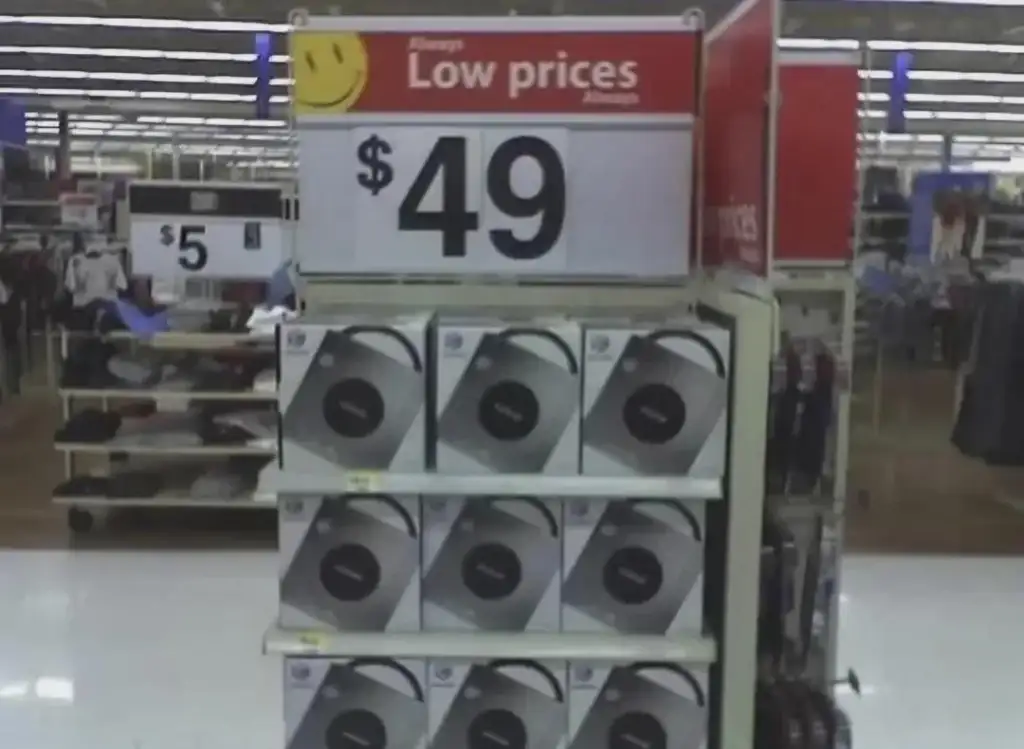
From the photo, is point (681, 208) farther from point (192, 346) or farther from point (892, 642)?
point (192, 346)

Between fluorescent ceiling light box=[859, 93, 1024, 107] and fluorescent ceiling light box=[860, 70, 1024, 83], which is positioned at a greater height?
Result: fluorescent ceiling light box=[860, 70, 1024, 83]

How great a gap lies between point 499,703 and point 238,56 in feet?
36.3

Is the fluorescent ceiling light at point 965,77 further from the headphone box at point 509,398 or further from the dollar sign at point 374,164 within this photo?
the headphone box at point 509,398

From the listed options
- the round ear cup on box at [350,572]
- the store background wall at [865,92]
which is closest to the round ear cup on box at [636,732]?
the round ear cup on box at [350,572]

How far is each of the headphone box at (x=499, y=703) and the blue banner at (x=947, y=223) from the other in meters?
8.38

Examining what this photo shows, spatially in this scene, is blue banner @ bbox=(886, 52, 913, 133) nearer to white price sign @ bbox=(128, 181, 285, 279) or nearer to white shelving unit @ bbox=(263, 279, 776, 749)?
white price sign @ bbox=(128, 181, 285, 279)

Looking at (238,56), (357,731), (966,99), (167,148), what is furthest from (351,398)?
(167,148)

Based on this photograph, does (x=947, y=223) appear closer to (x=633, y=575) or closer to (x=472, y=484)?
(x=633, y=575)

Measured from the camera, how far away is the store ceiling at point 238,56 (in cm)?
985

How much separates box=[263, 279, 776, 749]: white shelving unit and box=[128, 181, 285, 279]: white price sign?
496cm

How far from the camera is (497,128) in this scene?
2.75 metres

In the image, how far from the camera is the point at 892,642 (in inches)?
203

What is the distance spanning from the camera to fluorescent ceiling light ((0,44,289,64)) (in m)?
12.1

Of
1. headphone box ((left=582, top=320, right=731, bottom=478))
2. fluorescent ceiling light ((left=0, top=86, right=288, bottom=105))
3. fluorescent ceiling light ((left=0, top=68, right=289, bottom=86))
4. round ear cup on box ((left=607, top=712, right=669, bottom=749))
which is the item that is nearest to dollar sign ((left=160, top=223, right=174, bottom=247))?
headphone box ((left=582, top=320, right=731, bottom=478))
